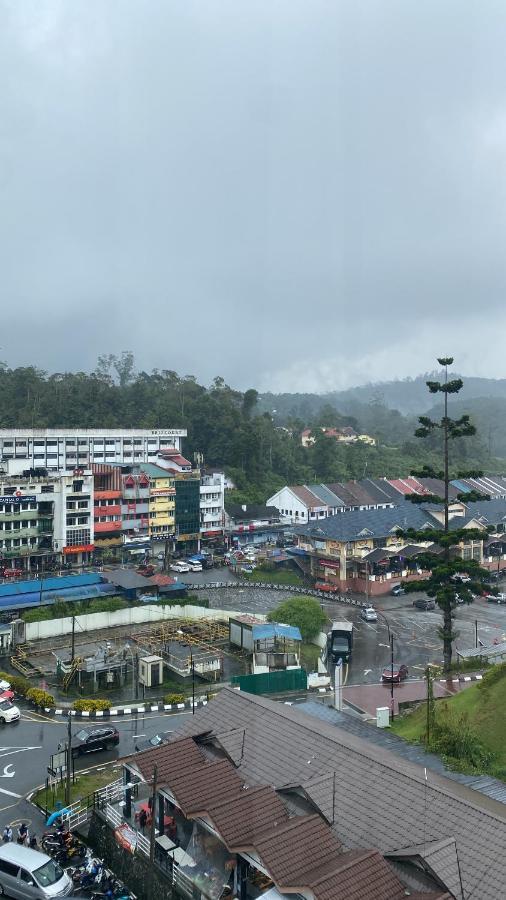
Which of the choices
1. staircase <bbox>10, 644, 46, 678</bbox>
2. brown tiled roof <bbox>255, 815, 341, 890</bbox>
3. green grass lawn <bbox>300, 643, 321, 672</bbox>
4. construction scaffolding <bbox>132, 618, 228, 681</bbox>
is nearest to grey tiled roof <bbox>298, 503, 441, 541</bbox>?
green grass lawn <bbox>300, 643, 321, 672</bbox>

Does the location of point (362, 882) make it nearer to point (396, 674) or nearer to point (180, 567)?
point (396, 674)

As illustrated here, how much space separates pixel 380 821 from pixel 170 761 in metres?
2.48

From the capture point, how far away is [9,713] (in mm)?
12789

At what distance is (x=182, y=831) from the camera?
25.0 ft

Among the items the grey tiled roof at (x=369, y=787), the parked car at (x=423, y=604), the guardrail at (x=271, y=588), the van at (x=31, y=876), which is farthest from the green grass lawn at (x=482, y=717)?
the guardrail at (x=271, y=588)

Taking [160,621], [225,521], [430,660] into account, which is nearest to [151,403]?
[225,521]

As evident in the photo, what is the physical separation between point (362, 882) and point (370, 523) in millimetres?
23249

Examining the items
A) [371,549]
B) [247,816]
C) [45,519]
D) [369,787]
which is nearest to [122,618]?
[45,519]

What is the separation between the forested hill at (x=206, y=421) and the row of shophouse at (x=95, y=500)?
514cm

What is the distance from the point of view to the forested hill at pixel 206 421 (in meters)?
43.4

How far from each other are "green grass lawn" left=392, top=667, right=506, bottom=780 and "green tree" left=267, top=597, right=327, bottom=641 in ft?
18.1

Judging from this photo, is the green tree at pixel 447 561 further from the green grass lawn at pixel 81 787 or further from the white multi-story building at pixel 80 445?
the white multi-story building at pixel 80 445

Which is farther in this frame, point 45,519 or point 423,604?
point 45,519

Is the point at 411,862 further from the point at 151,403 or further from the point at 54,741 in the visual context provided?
the point at 151,403
